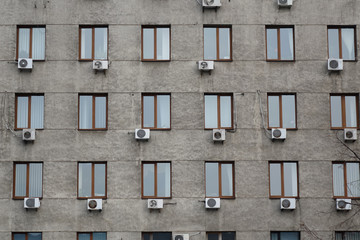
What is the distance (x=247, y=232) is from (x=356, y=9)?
419 inches

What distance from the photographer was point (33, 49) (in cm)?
3125

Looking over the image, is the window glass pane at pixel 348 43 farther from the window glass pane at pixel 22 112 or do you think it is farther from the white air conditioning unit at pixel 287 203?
the window glass pane at pixel 22 112

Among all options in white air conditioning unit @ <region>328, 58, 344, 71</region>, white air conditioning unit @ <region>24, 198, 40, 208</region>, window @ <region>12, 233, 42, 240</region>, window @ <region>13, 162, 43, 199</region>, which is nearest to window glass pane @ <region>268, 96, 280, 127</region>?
white air conditioning unit @ <region>328, 58, 344, 71</region>

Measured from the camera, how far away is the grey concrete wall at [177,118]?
97.8 feet

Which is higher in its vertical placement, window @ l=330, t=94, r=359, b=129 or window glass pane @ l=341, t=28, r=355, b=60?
window glass pane @ l=341, t=28, r=355, b=60

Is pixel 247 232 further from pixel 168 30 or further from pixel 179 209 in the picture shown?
pixel 168 30

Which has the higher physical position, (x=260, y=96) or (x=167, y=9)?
(x=167, y=9)

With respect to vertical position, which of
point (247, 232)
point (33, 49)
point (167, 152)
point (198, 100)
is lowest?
point (247, 232)

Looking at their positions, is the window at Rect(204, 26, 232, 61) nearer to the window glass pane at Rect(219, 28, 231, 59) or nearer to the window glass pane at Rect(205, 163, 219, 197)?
the window glass pane at Rect(219, 28, 231, 59)

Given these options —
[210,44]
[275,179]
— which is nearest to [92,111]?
[210,44]

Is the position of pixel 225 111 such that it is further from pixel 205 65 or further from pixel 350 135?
pixel 350 135

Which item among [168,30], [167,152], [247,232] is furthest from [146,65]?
[247,232]

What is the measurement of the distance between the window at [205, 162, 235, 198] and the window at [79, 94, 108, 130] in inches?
188

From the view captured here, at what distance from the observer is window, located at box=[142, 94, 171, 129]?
30734 millimetres
